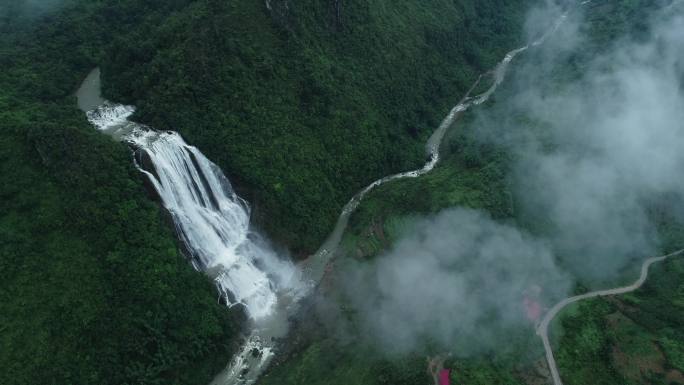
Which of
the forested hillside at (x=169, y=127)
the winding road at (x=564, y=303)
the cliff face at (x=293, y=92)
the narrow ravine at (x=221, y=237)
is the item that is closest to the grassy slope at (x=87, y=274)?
the forested hillside at (x=169, y=127)

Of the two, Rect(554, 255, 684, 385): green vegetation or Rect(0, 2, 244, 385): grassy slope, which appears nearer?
Rect(0, 2, 244, 385): grassy slope

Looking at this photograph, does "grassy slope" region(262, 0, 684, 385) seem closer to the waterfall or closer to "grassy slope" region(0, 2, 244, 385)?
the waterfall

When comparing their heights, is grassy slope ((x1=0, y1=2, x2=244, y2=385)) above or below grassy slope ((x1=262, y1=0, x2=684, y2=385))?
above

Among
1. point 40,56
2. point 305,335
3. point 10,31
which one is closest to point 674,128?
point 305,335

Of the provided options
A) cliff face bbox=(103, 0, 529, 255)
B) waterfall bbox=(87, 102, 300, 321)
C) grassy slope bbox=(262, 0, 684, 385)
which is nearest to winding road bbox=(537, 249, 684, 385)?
grassy slope bbox=(262, 0, 684, 385)

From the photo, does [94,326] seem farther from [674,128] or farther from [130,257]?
[674,128]

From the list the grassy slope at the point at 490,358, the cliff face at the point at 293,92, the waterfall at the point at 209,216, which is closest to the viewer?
the grassy slope at the point at 490,358

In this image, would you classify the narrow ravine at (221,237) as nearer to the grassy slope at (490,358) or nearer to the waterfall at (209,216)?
the waterfall at (209,216)
